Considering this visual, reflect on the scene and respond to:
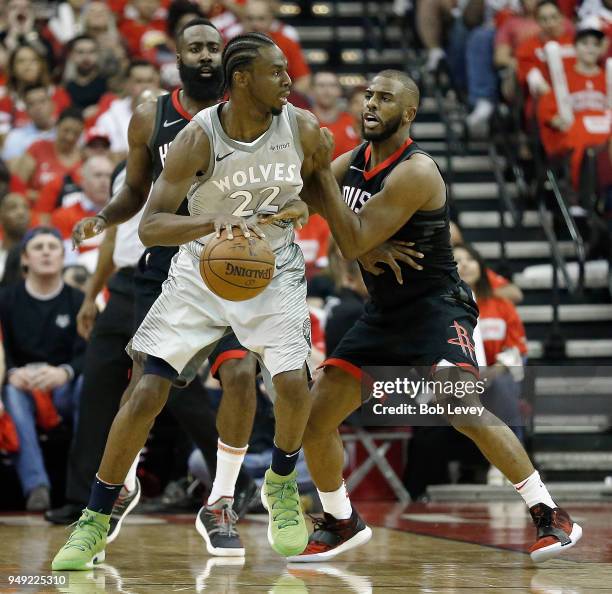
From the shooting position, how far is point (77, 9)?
531 inches

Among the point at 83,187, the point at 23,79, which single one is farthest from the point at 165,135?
the point at 23,79

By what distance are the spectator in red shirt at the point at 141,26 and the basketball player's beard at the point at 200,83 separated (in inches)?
282

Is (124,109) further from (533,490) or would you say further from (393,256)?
(533,490)

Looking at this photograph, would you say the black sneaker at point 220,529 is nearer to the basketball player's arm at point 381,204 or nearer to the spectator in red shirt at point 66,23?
the basketball player's arm at point 381,204

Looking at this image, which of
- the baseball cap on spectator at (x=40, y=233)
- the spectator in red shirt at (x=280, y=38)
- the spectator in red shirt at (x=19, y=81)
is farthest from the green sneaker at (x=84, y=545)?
the spectator in red shirt at (x=280, y=38)

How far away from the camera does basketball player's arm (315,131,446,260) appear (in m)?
5.41

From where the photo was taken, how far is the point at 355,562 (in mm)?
5633

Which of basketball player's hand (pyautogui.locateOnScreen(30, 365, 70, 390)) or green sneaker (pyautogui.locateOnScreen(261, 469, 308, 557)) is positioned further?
basketball player's hand (pyautogui.locateOnScreen(30, 365, 70, 390))

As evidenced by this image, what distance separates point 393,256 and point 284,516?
1.15 m

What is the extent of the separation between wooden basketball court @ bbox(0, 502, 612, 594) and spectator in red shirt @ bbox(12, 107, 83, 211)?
171 inches

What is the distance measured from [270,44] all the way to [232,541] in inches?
81.8

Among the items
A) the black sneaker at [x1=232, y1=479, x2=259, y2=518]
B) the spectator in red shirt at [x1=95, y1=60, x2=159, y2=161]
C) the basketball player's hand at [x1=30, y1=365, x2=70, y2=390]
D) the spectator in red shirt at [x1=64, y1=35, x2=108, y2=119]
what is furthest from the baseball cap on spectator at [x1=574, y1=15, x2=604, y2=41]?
the black sneaker at [x1=232, y1=479, x2=259, y2=518]

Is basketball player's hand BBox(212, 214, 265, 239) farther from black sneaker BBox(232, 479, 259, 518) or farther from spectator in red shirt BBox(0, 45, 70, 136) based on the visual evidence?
spectator in red shirt BBox(0, 45, 70, 136)

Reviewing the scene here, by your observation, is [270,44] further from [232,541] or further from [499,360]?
[499,360]
